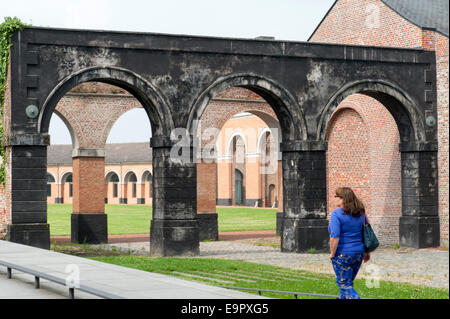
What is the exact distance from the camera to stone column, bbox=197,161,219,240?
23000 millimetres

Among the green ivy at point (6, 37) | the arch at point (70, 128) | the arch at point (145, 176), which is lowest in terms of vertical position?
the arch at point (145, 176)

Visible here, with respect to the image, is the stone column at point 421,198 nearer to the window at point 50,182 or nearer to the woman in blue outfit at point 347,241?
the woman in blue outfit at point 347,241

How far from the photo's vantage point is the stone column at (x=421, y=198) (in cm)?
1911

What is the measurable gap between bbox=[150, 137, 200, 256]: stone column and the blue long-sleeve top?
30.9ft

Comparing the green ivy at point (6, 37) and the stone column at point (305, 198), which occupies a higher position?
the green ivy at point (6, 37)

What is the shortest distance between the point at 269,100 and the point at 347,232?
1080 centimetres

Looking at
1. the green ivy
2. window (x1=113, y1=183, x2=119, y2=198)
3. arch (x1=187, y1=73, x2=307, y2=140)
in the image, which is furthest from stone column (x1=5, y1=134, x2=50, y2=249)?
window (x1=113, y1=183, x2=119, y2=198)

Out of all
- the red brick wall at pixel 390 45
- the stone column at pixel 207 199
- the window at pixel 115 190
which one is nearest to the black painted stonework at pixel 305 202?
the red brick wall at pixel 390 45

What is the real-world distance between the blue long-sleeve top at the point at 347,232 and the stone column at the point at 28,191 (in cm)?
955

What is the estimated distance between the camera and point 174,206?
1695 centimetres

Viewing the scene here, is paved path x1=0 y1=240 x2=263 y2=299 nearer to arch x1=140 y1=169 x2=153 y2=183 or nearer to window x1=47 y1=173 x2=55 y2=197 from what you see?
arch x1=140 y1=169 x2=153 y2=183

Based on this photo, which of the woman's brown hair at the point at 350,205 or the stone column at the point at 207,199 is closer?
the woman's brown hair at the point at 350,205

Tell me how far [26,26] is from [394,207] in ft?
35.3
